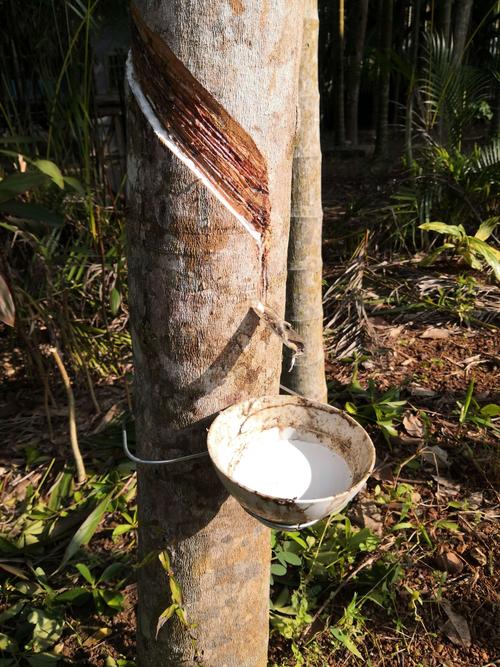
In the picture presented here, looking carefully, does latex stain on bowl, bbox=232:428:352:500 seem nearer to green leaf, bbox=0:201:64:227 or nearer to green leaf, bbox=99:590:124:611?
green leaf, bbox=99:590:124:611

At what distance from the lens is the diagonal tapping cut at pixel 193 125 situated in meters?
0.90

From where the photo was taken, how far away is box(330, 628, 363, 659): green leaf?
1612 mm

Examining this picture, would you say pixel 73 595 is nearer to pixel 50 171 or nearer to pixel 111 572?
pixel 111 572

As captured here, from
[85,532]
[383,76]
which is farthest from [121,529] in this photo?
[383,76]

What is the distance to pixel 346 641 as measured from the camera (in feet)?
5.35

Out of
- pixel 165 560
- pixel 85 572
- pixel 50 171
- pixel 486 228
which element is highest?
pixel 50 171

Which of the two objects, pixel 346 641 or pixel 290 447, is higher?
pixel 290 447

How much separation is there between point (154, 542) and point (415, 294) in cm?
239

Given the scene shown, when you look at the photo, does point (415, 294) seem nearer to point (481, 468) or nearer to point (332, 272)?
point (332, 272)

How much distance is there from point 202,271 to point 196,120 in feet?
0.76

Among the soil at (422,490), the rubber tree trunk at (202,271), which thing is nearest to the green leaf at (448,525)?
the soil at (422,490)

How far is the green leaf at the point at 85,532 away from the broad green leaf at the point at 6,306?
75 centimetres

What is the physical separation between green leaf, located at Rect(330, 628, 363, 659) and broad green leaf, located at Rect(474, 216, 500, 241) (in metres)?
2.48

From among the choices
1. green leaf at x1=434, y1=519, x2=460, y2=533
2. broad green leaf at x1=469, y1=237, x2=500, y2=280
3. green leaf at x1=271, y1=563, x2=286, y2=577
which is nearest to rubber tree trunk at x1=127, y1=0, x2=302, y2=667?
green leaf at x1=271, y1=563, x2=286, y2=577
